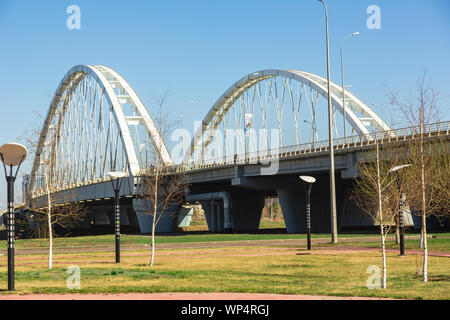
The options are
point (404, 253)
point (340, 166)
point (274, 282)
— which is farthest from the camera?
point (340, 166)

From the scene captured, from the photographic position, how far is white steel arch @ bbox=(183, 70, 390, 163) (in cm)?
6212

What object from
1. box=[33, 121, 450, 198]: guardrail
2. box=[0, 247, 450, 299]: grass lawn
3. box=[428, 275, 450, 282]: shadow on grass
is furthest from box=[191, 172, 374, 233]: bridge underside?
box=[428, 275, 450, 282]: shadow on grass

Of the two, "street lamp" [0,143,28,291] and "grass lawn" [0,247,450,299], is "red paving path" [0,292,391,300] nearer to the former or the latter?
"grass lawn" [0,247,450,299]

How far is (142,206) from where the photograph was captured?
80.4 metres

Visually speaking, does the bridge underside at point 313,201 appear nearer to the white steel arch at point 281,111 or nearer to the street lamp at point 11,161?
the white steel arch at point 281,111

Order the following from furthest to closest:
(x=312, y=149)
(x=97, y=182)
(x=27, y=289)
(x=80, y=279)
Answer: (x=97, y=182) < (x=312, y=149) < (x=80, y=279) < (x=27, y=289)

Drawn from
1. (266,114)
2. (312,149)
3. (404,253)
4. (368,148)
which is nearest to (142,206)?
(266,114)

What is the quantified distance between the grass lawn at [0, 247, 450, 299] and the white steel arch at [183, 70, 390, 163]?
1342 inches

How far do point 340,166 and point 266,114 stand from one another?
90.3ft

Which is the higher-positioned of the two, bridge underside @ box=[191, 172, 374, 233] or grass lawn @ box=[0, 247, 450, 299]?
bridge underside @ box=[191, 172, 374, 233]

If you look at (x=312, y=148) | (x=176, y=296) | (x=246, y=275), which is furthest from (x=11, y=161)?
Answer: (x=312, y=148)

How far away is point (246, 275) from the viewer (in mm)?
20672

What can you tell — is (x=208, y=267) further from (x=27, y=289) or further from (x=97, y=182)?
(x=97, y=182)

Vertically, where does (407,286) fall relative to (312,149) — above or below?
below
